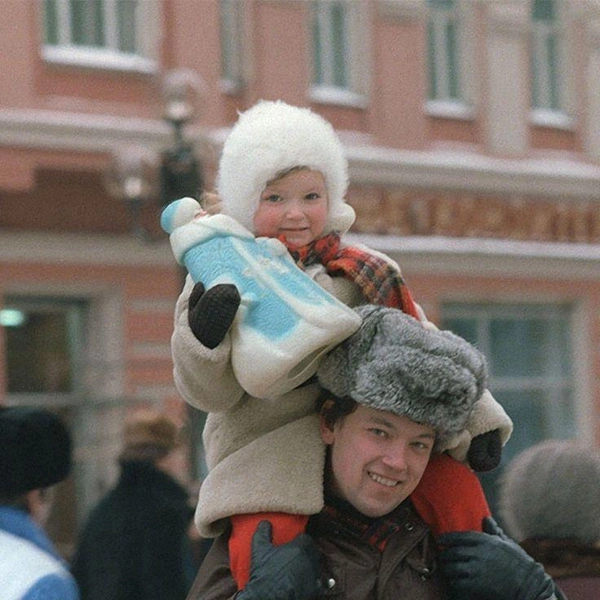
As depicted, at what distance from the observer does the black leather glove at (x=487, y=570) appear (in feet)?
10.1

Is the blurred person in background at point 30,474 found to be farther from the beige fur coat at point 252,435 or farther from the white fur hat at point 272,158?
the white fur hat at point 272,158

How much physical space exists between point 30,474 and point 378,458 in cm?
122

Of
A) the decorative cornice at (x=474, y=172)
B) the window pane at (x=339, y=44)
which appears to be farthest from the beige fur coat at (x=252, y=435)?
the window pane at (x=339, y=44)

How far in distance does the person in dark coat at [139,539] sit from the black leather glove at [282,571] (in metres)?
3.90

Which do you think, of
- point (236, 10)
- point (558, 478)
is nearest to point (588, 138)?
point (236, 10)

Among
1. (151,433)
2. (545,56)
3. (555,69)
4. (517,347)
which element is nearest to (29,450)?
(151,433)

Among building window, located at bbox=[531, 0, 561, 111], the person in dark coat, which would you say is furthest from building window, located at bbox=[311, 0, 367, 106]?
the person in dark coat

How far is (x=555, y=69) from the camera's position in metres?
15.6

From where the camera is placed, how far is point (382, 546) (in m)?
3.10

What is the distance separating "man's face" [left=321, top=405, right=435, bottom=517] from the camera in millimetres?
3076

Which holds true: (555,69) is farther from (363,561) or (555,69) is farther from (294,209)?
(363,561)

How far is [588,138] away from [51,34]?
538 centimetres

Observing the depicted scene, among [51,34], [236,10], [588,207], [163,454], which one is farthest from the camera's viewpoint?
[588,207]

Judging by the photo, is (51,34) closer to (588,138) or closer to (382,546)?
(588,138)
